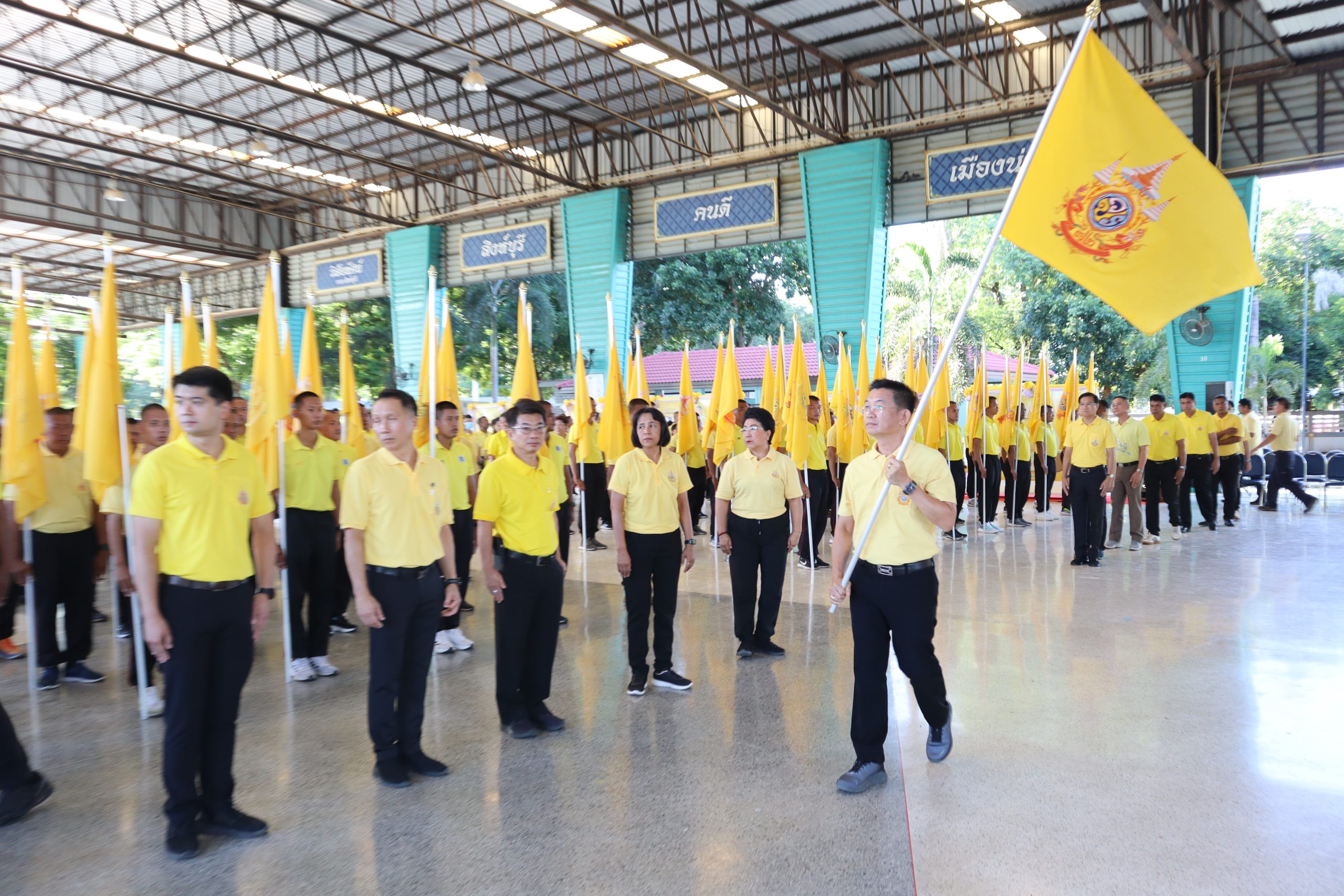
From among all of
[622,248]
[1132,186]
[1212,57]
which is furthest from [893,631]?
[622,248]

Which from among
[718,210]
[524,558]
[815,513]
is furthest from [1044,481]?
[524,558]

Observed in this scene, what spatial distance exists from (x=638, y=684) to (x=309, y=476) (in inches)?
79.6

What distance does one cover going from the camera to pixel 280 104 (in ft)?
48.5

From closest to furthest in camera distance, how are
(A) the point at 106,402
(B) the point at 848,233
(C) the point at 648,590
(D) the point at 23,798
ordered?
(D) the point at 23,798 → (A) the point at 106,402 → (C) the point at 648,590 → (B) the point at 848,233

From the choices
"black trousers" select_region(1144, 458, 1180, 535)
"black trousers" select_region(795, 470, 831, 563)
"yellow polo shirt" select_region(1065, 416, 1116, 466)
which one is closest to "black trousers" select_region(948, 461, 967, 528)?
"black trousers" select_region(1144, 458, 1180, 535)

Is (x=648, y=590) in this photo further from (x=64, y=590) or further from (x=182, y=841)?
(x=64, y=590)

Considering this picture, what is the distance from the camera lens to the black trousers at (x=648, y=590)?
4145 mm

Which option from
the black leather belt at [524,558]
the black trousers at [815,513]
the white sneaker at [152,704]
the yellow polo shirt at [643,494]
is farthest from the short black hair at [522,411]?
the black trousers at [815,513]

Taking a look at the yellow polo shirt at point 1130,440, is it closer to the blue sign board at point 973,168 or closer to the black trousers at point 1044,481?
the black trousers at point 1044,481

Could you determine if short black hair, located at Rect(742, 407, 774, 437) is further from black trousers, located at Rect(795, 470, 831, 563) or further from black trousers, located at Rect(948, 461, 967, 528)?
black trousers, located at Rect(948, 461, 967, 528)

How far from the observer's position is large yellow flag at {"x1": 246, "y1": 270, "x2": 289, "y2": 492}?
437 cm

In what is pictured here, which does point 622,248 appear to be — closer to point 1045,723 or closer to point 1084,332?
point 1084,332

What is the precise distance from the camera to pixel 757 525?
4738 mm

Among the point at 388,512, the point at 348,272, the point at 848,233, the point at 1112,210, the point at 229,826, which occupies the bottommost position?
the point at 229,826
